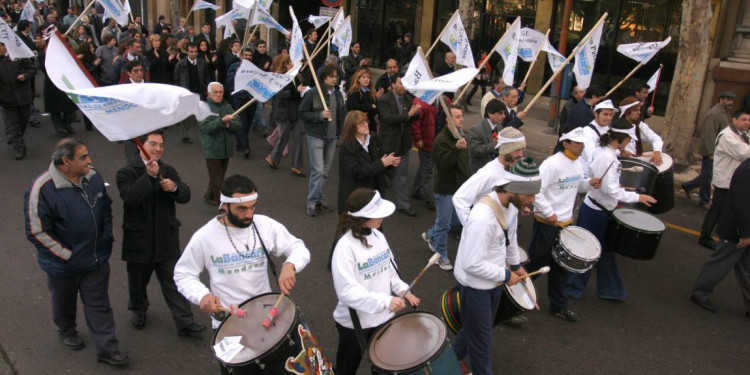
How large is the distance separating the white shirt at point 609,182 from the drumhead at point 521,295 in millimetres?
1666

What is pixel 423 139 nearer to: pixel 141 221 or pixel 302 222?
pixel 302 222

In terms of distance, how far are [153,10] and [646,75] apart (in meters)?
27.3

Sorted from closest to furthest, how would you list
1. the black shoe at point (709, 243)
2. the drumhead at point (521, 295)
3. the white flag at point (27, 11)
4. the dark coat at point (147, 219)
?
the drumhead at point (521, 295), the dark coat at point (147, 219), the black shoe at point (709, 243), the white flag at point (27, 11)

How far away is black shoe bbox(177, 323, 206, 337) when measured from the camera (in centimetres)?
514

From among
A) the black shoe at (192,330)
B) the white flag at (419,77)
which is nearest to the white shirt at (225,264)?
the black shoe at (192,330)

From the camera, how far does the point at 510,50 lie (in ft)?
29.0

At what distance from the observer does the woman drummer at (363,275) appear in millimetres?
3688

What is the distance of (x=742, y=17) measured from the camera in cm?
1327

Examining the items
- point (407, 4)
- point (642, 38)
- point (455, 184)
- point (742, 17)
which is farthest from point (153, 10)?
point (455, 184)

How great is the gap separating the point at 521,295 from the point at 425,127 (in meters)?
4.12

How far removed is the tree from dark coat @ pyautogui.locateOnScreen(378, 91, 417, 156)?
5.59 metres

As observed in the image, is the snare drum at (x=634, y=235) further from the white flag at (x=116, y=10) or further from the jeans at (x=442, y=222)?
the white flag at (x=116, y=10)

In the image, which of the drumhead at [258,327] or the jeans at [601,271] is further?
the jeans at [601,271]

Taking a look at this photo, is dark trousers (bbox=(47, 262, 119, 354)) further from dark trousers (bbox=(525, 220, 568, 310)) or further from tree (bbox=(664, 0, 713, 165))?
tree (bbox=(664, 0, 713, 165))
